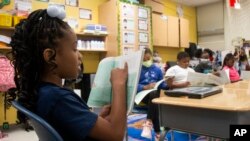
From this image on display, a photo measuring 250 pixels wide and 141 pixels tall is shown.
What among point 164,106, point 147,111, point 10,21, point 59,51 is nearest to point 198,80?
point 164,106

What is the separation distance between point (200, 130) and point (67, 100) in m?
0.85

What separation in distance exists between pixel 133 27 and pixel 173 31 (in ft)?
5.08

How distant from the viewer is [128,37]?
4613 millimetres

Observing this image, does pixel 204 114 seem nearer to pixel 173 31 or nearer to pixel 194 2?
pixel 173 31

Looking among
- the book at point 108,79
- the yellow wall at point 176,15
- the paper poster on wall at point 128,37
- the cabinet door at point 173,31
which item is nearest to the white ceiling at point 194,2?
the yellow wall at point 176,15

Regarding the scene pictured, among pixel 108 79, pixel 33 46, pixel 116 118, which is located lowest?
pixel 116 118

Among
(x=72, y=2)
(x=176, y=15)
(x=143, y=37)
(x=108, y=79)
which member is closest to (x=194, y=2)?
(x=176, y=15)

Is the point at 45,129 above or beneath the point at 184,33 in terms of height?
beneath

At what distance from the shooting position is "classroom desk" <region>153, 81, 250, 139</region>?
1.19 m

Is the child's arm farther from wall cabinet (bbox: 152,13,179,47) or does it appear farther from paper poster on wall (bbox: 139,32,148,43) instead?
wall cabinet (bbox: 152,13,179,47)

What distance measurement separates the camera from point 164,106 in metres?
1.48

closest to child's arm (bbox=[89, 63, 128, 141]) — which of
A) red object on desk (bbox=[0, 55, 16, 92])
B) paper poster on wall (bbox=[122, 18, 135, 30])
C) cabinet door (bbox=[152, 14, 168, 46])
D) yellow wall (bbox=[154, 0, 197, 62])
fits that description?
red object on desk (bbox=[0, 55, 16, 92])

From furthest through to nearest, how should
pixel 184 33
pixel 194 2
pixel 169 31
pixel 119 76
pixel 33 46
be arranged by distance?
pixel 194 2, pixel 184 33, pixel 169 31, pixel 119 76, pixel 33 46

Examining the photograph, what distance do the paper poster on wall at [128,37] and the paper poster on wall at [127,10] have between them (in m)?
0.33
